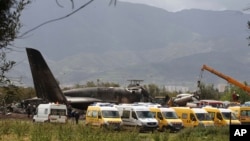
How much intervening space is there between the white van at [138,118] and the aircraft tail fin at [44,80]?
17207mm

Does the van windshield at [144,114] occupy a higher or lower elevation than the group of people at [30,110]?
higher

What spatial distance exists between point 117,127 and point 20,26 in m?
26.7

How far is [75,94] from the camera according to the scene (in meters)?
61.3

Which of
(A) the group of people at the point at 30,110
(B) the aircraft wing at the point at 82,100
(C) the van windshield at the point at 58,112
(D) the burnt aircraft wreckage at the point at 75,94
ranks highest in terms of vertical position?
(D) the burnt aircraft wreckage at the point at 75,94

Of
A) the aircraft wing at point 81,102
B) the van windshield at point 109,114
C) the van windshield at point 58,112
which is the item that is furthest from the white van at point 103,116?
the aircraft wing at point 81,102

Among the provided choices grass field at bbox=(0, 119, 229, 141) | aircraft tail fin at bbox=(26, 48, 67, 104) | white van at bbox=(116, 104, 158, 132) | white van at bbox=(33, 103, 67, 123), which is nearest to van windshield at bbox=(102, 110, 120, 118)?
white van at bbox=(116, 104, 158, 132)

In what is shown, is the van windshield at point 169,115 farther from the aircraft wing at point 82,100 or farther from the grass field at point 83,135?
the aircraft wing at point 82,100

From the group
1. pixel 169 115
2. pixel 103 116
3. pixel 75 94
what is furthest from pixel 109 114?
pixel 75 94

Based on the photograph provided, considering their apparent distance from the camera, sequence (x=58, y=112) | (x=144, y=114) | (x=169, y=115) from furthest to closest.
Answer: (x=58, y=112) → (x=169, y=115) → (x=144, y=114)

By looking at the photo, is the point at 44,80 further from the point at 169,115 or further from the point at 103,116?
the point at 169,115

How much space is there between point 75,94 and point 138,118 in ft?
90.7

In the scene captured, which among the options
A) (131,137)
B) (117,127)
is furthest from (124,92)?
(131,137)

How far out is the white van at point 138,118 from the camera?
34062mm

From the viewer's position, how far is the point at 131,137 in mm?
20734
